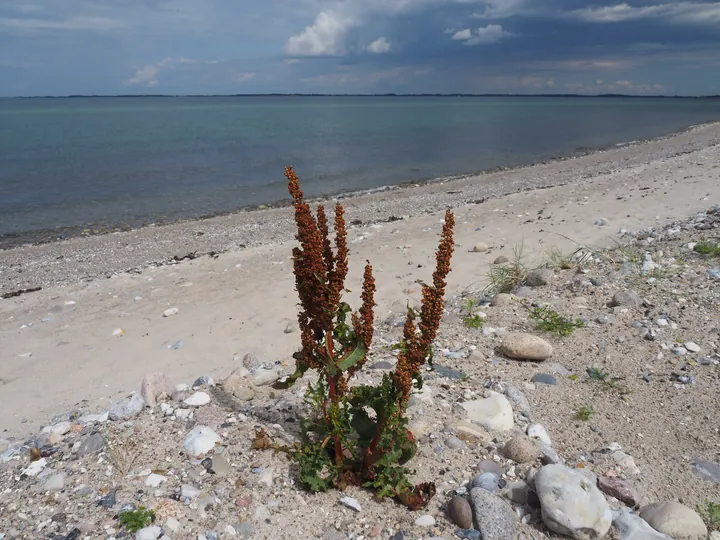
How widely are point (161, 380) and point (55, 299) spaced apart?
6645 mm

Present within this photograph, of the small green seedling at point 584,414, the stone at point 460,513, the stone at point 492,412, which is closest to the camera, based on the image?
the stone at point 460,513

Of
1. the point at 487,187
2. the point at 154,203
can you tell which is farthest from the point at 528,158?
the point at 154,203

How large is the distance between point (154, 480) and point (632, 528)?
307cm

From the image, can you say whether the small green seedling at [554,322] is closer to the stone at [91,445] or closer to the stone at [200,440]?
the stone at [200,440]

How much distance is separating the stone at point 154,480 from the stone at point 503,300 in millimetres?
4636

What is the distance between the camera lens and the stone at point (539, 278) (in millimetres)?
7555

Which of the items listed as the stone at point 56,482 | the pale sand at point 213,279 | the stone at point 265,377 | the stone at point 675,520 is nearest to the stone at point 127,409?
the stone at point 56,482

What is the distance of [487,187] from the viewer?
24219 mm

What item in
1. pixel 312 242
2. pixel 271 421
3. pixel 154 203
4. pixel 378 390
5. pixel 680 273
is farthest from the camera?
pixel 154 203

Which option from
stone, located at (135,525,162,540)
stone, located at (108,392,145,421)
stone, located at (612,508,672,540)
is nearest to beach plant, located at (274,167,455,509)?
stone, located at (135,525,162,540)

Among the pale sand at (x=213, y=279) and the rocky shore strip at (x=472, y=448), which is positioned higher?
the rocky shore strip at (x=472, y=448)

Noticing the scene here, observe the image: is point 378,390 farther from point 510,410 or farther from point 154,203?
point 154,203

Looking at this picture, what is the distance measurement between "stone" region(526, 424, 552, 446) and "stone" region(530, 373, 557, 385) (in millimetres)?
771

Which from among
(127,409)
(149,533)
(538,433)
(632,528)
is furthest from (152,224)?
(632,528)
